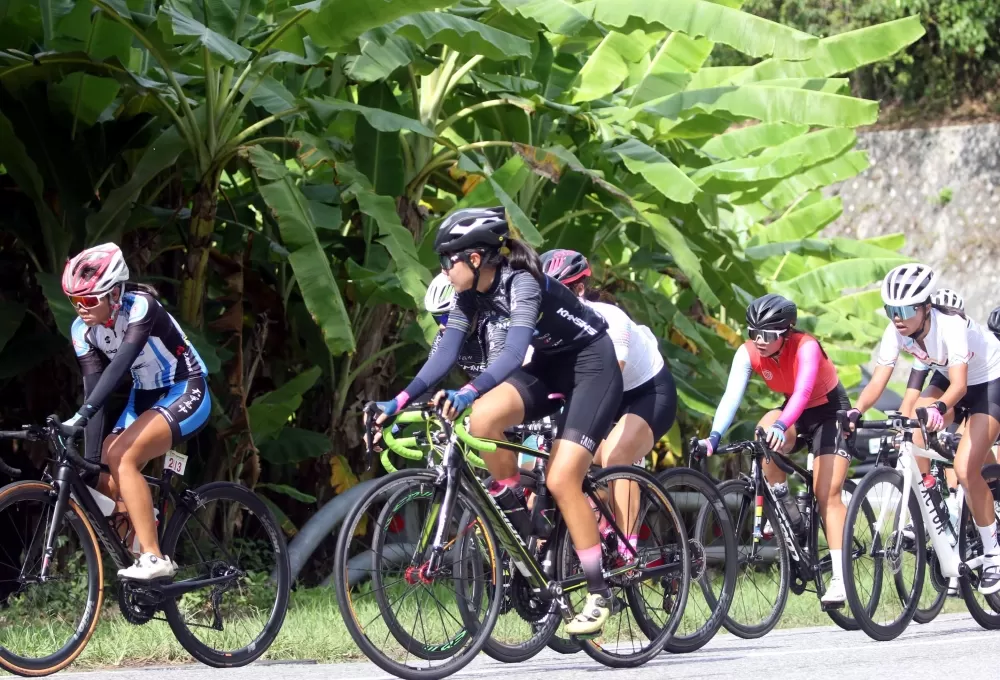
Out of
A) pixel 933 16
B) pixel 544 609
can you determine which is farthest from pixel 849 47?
pixel 933 16

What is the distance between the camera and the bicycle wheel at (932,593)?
8.91 m

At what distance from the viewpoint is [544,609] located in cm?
659

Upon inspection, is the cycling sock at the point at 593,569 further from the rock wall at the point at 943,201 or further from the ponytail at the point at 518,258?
Result: the rock wall at the point at 943,201

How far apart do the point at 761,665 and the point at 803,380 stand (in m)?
1.83

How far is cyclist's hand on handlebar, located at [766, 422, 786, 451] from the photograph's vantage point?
7969 millimetres

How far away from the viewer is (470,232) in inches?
244

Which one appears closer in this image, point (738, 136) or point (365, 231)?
point (365, 231)

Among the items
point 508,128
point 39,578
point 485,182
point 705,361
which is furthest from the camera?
point 705,361

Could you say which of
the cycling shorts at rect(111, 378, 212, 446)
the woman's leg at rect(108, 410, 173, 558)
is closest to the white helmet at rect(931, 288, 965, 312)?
the cycling shorts at rect(111, 378, 212, 446)

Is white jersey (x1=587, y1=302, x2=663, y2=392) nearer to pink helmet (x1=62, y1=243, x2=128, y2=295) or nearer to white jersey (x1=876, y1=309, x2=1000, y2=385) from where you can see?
white jersey (x1=876, y1=309, x2=1000, y2=385)

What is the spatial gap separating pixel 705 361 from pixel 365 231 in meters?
3.47

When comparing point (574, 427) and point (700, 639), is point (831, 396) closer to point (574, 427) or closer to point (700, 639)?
point (700, 639)

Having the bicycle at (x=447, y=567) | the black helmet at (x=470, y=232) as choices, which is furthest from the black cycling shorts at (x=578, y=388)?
the black helmet at (x=470, y=232)

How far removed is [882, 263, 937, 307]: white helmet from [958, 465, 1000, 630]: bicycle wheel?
1.34 metres
